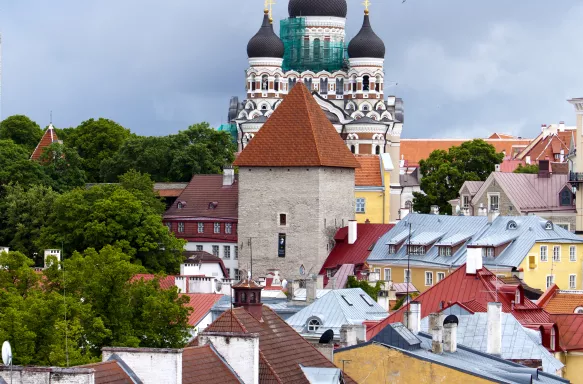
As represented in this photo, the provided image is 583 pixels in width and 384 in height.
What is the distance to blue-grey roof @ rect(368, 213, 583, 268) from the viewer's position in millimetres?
79562

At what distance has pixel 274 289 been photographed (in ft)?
251

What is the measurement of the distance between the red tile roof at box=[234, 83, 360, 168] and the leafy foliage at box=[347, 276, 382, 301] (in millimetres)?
16125

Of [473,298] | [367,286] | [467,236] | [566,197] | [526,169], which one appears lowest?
[473,298]

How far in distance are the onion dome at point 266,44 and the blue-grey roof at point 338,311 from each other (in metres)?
68.9

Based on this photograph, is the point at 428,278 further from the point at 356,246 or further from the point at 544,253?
the point at 356,246

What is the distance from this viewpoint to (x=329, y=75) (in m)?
134

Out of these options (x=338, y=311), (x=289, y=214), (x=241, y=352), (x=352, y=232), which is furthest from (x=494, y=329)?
(x=289, y=214)

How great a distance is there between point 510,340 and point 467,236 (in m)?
32.4

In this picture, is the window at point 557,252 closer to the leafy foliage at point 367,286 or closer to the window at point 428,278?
the window at point 428,278

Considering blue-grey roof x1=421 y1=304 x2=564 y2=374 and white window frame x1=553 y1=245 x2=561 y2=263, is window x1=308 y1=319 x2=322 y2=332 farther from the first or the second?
white window frame x1=553 y1=245 x2=561 y2=263

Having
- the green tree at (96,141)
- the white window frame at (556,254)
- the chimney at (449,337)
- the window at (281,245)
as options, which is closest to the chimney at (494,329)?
the chimney at (449,337)

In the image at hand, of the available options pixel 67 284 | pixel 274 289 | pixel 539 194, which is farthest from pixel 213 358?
pixel 539 194

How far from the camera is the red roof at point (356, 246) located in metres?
87.6

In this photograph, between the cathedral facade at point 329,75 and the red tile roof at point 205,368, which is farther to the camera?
the cathedral facade at point 329,75
